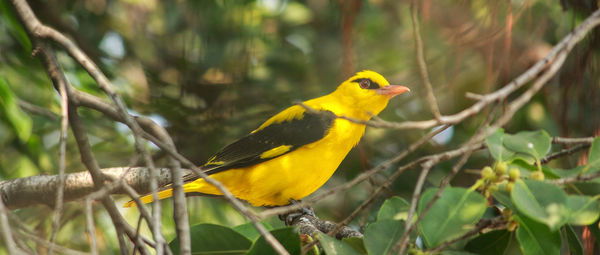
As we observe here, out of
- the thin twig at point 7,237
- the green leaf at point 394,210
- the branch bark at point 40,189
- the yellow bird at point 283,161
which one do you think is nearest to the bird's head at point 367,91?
the yellow bird at point 283,161

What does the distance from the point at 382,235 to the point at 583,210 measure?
492 mm

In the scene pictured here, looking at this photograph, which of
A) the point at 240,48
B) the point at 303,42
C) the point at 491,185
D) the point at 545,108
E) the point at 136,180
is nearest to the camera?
the point at 491,185

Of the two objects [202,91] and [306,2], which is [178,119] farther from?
[306,2]

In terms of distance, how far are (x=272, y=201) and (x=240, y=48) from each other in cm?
210

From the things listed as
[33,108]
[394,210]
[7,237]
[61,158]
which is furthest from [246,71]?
[7,237]

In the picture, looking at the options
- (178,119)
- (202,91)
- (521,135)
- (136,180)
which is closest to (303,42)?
(202,91)

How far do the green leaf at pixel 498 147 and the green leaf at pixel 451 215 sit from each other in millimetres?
215

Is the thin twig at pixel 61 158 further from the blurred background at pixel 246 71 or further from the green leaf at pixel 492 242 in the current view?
the blurred background at pixel 246 71

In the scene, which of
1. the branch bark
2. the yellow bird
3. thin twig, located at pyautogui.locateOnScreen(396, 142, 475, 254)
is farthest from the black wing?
thin twig, located at pyautogui.locateOnScreen(396, 142, 475, 254)

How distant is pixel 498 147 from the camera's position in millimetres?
1676

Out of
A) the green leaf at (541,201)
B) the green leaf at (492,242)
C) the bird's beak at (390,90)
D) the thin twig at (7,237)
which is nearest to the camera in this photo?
the thin twig at (7,237)

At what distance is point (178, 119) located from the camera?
433cm

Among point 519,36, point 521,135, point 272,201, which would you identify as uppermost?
point 519,36

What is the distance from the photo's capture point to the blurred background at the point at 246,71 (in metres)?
3.99
